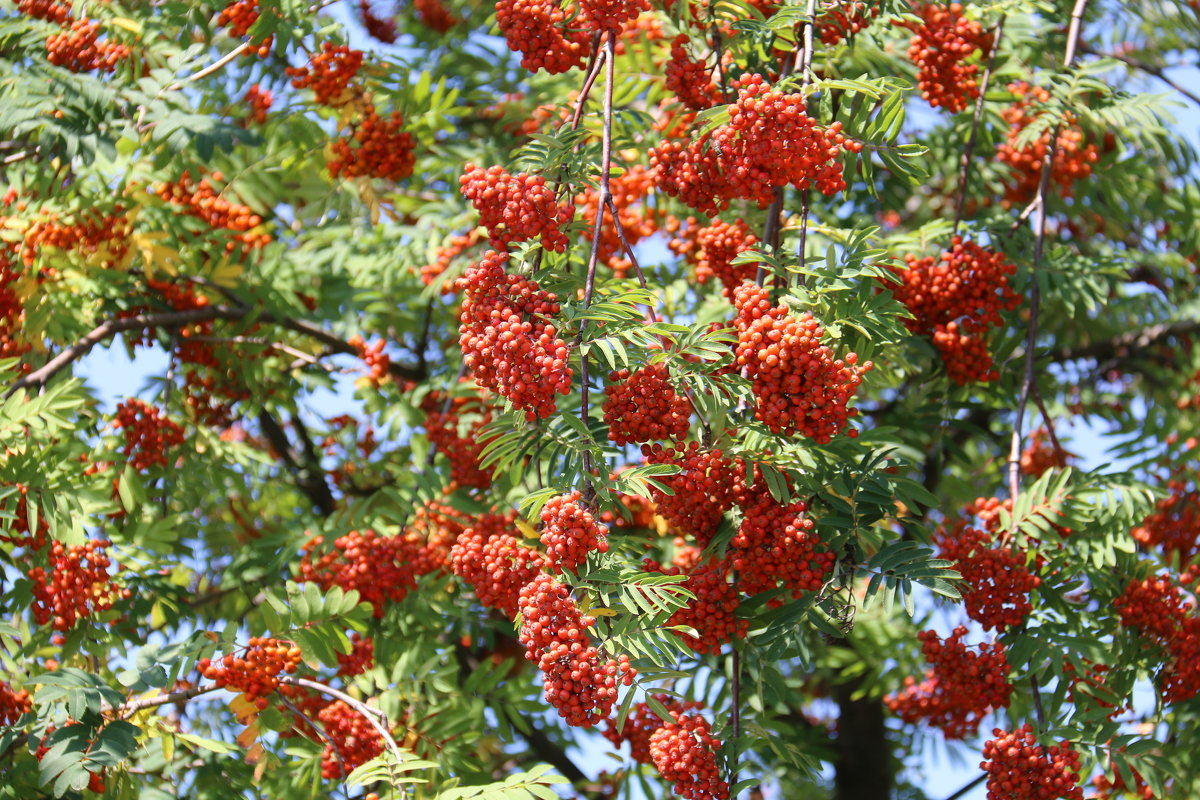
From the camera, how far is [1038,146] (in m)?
3.83

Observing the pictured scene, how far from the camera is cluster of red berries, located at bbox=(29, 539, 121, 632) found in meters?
3.21

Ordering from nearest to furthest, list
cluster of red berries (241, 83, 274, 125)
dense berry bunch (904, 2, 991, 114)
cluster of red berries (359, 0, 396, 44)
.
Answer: dense berry bunch (904, 2, 991, 114) → cluster of red berries (241, 83, 274, 125) → cluster of red berries (359, 0, 396, 44)

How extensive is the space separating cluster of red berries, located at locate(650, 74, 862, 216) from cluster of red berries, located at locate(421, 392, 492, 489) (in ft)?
4.20

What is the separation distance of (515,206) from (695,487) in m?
0.73

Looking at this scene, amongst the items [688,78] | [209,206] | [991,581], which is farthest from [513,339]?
[209,206]

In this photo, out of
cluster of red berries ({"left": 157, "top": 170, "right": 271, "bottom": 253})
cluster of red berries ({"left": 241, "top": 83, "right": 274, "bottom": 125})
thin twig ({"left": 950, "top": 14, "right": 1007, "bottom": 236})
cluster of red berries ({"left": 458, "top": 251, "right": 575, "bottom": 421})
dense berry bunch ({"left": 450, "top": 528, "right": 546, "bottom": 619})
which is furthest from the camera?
cluster of red berries ({"left": 241, "top": 83, "right": 274, "bottom": 125})

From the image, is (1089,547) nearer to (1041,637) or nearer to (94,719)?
(1041,637)

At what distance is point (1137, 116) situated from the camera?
12.4 ft

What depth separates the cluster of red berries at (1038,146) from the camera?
383 cm

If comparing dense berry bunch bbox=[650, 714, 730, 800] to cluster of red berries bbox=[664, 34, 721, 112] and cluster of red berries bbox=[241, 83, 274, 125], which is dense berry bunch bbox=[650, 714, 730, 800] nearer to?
cluster of red berries bbox=[664, 34, 721, 112]

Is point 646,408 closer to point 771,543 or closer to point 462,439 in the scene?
point 771,543

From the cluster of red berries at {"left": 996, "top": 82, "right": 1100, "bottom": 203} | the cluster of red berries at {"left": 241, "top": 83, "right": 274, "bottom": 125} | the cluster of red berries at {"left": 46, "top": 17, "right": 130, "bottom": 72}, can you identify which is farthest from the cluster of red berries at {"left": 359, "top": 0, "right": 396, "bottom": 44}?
the cluster of red berries at {"left": 996, "top": 82, "right": 1100, "bottom": 203}

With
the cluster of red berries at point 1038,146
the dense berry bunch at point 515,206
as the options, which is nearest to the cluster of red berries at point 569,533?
the dense berry bunch at point 515,206

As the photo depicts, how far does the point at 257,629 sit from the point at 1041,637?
2289 mm
